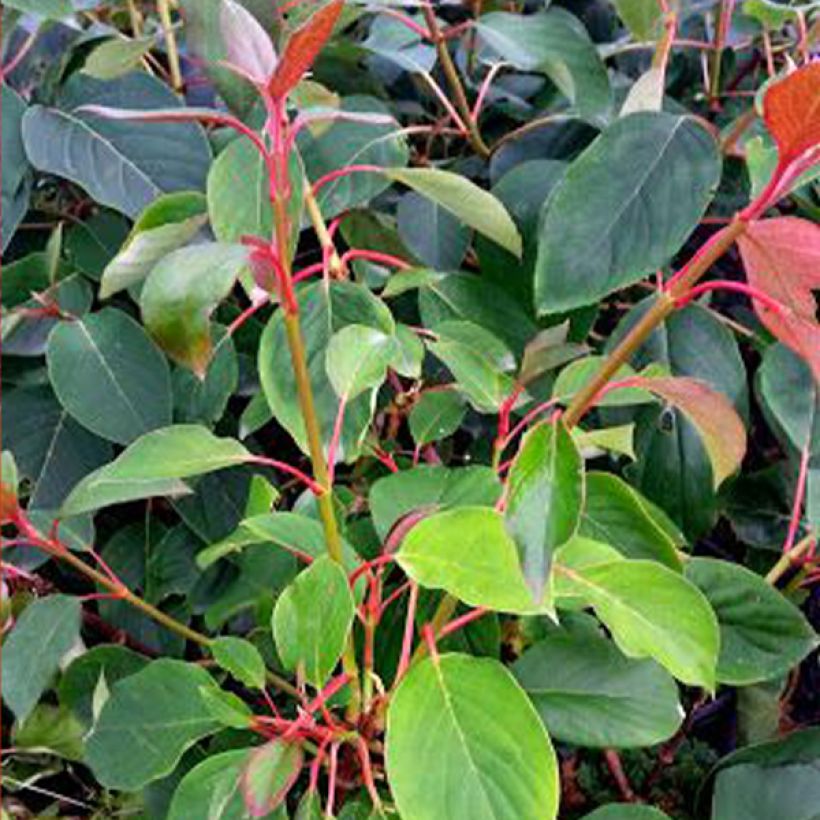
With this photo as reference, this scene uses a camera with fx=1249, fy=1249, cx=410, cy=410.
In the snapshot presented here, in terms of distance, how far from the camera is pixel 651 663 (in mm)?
729

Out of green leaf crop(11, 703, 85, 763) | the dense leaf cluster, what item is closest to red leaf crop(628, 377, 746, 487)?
the dense leaf cluster

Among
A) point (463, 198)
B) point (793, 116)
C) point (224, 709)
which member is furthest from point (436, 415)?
point (793, 116)

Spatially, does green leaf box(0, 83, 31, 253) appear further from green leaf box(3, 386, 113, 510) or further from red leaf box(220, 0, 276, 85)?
red leaf box(220, 0, 276, 85)

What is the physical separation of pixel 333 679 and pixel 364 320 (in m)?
0.22

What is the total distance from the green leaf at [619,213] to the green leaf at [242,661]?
0.27 m

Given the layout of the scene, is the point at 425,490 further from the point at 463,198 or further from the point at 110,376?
the point at 110,376

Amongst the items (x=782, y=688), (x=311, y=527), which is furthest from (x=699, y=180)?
(x=782, y=688)

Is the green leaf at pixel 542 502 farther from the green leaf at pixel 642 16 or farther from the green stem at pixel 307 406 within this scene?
the green leaf at pixel 642 16

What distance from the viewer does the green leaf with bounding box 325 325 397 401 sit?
0.67 meters

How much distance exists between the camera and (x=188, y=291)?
590 millimetres

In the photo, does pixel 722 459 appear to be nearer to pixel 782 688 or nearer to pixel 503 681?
pixel 503 681

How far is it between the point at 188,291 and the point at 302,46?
4.9 inches

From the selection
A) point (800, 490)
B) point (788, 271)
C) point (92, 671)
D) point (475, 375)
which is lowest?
point (92, 671)

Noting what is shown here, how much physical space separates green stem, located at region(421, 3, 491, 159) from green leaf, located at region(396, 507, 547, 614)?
19.8 inches
